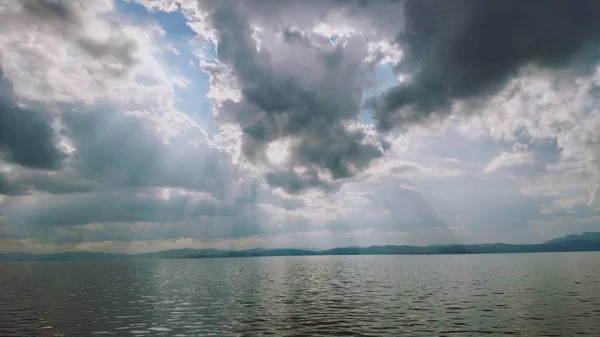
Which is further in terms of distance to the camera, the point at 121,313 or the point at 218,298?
the point at 218,298

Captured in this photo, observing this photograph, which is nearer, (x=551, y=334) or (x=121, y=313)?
(x=551, y=334)

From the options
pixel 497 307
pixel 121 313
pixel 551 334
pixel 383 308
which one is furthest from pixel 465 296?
pixel 121 313

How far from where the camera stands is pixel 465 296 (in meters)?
63.3

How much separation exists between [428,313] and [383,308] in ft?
22.8

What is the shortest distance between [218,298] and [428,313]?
36.3 metres

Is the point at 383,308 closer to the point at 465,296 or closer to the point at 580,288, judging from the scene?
the point at 465,296

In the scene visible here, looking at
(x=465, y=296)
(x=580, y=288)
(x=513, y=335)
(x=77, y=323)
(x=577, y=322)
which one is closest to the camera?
(x=513, y=335)

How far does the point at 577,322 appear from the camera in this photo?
40.2 m

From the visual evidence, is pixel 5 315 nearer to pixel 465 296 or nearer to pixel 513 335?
pixel 513 335

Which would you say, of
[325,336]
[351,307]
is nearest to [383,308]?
[351,307]

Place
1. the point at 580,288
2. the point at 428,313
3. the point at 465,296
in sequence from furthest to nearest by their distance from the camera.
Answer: the point at 580,288 < the point at 465,296 < the point at 428,313

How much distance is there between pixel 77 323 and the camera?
4412cm

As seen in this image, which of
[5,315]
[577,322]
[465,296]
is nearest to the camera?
[577,322]

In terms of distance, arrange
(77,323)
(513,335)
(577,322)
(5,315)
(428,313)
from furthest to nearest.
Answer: (5,315) < (428,313) < (77,323) < (577,322) < (513,335)
